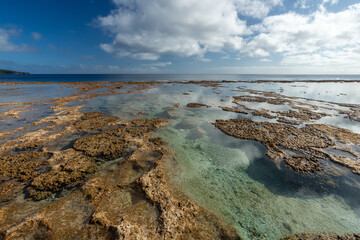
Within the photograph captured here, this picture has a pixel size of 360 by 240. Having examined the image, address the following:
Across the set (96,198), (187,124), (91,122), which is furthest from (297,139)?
(91,122)

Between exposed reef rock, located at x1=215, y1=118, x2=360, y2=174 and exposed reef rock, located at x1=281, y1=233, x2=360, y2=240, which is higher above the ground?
exposed reef rock, located at x1=215, y1=118, x2=360, y2=174

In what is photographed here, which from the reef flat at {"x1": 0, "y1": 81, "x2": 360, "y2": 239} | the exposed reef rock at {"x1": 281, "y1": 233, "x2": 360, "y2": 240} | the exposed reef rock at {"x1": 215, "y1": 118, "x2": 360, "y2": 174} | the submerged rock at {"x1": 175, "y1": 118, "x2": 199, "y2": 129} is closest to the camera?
the exposed reef rock at {"x1": 281, "y1": 233, "x2": 360, "y2": 240}

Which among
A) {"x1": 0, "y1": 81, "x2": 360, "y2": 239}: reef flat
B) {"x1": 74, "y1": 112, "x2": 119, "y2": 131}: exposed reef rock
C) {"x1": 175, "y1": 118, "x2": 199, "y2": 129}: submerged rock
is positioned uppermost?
{"x1": 74, "y1": 112, "x2": 119, "y2": 131}: exposed reef rock

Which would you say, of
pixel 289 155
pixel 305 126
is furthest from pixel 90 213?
pixel 305 126

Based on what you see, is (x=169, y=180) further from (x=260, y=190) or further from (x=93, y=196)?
(x=260, y=190)

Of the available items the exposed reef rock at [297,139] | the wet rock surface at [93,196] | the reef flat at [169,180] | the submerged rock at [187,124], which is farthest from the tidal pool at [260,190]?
the submerged rock at [187,124]

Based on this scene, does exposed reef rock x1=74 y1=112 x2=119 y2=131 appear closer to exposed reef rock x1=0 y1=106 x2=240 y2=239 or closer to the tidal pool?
exposed reef rock x1=0 y1=106 x2=240 y2=239

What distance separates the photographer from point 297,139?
18.0 metres

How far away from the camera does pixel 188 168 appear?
42.4 ft

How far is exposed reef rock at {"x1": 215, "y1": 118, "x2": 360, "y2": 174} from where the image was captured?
13.7 metres

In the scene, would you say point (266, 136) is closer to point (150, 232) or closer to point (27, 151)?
→ point (150, 232)

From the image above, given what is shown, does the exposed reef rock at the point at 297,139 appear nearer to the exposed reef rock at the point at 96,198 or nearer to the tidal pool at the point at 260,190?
the tidal pool at the point at 260,190

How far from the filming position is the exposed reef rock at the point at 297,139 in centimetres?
1369

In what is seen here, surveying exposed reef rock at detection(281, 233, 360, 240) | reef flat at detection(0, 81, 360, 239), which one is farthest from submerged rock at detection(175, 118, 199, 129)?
exposed reef rock at detection(281, 233, 360, 240)
